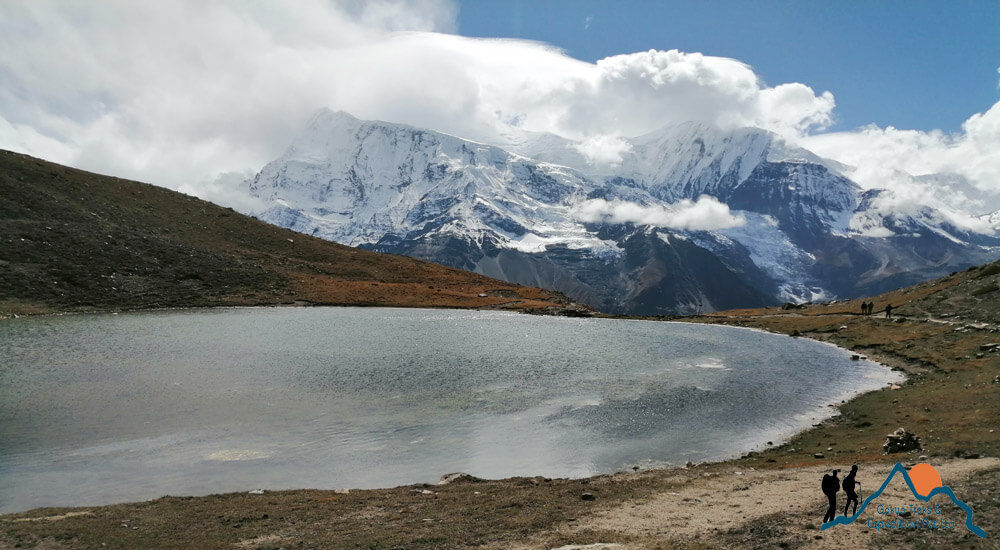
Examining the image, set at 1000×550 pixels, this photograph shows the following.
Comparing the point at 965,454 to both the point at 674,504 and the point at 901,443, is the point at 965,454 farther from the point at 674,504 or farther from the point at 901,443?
the point at 674,504

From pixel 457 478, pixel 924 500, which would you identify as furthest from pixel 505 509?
pixel 924 500

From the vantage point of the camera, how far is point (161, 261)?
119875mm

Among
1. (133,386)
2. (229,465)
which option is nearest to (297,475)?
(229,465)

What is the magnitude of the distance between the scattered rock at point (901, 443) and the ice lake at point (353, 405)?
25.2 ft

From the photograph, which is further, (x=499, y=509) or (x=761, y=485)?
(x=761, y=485)

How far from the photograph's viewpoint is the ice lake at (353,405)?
106ft

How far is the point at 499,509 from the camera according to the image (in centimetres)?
2466

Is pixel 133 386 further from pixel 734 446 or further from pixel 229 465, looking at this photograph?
pixel 734 446

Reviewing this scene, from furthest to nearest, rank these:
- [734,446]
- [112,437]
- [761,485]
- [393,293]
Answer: [393,293]
[734,446]
[112,437]
[761,485]

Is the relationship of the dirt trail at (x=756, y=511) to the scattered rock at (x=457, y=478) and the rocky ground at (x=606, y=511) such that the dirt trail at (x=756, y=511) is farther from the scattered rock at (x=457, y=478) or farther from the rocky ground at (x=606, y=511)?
the scattered rock at (x=457, y=478)

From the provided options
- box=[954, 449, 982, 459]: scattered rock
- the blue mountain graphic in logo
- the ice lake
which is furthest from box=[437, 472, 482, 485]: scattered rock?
Answer: box=[954, 449, 982, 459]: scattered rock

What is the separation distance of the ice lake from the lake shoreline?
320 cm

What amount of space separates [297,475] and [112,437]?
1329cm

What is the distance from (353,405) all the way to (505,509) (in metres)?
23.5
